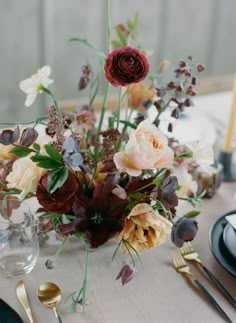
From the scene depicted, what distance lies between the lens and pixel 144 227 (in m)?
0.80

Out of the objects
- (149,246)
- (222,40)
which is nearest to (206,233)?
(149,246)

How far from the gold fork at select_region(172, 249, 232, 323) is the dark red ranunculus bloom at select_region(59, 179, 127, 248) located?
0.61 feet

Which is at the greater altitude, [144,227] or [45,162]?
[45,162]

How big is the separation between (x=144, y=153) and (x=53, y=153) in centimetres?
14

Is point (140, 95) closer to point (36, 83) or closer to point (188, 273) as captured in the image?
point (36, 83)

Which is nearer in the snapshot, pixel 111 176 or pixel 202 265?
pixel 111 176

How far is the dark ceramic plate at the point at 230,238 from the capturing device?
942mm

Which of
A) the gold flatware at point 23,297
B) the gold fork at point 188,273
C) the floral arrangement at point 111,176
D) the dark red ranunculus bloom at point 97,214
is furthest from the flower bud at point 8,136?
the gold fork at point 188,273

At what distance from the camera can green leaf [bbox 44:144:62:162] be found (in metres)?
0.73

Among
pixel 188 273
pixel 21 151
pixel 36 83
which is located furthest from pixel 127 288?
pixel 36 83

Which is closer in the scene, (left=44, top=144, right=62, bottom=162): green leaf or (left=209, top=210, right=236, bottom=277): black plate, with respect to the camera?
(left=44, top=144, right=62, bottom=162): green leaf

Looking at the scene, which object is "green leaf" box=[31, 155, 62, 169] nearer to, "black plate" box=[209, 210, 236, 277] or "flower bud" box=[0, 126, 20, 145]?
"flower bud" box=[0, 126, 20, 145]

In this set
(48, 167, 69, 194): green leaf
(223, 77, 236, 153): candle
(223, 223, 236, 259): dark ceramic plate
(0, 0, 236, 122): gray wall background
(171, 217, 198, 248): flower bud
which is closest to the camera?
(48, 167, 69, 194): green leaf

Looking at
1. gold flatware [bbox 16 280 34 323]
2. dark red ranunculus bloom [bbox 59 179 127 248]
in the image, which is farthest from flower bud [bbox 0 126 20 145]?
gold flatware [bbox 16 280 34 323]
